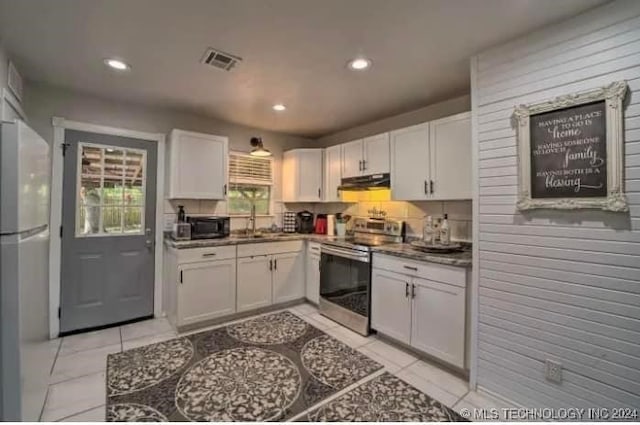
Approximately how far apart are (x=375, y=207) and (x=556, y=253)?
2124mm

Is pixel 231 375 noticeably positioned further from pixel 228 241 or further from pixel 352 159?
pixel 352 159

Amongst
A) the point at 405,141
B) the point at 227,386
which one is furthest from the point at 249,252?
the point at 405,141

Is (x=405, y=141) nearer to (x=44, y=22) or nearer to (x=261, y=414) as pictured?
(x=261, y=414)

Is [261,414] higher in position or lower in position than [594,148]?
lower

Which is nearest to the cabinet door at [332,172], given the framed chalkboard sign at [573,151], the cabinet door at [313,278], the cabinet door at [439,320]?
the cabinet door at [313,278]

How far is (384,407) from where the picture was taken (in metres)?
1.88

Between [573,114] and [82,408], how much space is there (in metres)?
3.50

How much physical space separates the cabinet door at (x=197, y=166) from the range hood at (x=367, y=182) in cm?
153

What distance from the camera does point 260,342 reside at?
276 cm

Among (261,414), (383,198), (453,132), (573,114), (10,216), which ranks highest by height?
(453,132)

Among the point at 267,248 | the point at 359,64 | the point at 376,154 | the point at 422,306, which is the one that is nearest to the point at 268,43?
the point at 359,64

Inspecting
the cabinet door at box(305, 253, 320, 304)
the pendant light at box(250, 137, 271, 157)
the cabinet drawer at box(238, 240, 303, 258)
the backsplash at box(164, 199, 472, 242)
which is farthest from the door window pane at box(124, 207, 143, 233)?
the cabinet door at box(305, 253, 320, 304)

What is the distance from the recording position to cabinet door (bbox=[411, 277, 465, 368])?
2197 millimetres

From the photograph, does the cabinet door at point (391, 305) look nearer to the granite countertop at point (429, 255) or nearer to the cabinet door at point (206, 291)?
the granite countertop at point (429, 255)
